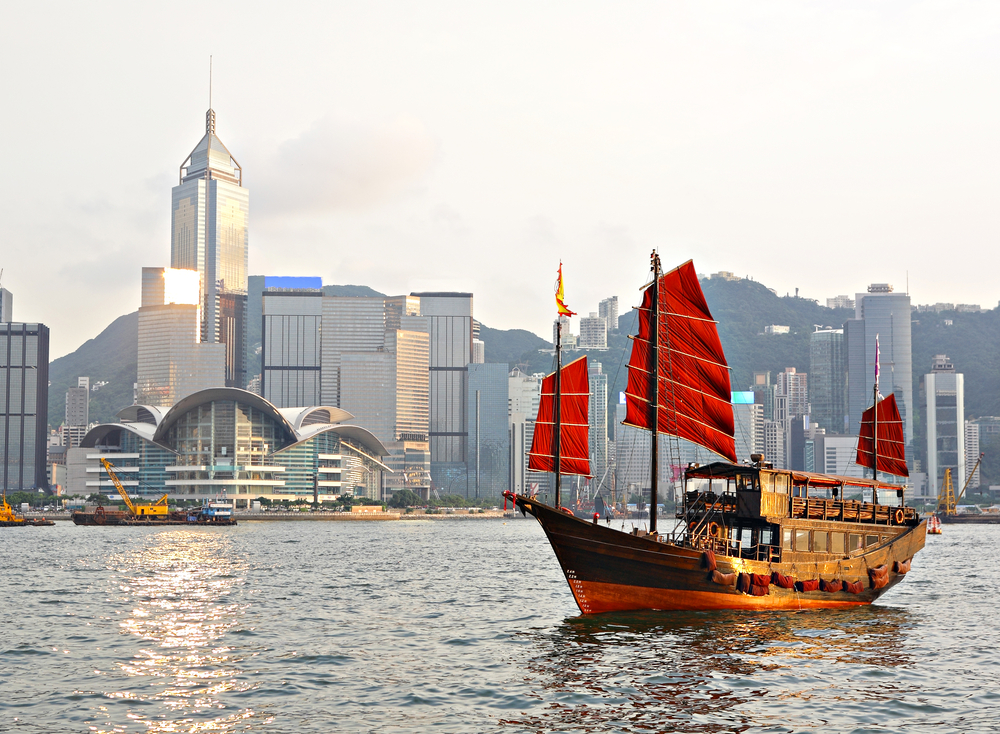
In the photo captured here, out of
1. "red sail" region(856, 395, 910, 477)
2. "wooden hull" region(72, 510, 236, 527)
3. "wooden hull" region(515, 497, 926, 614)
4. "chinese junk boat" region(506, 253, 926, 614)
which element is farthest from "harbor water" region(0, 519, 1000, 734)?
"wooden hull" region(72, 510, 236, 527)

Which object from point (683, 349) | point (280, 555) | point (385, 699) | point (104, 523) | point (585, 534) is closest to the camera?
point (385, 699)

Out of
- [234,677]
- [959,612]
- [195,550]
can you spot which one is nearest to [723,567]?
[959,612]

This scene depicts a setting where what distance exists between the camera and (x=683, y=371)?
48.2 metres

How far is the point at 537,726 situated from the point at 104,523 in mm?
157876

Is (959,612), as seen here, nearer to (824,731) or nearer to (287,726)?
(824,731)

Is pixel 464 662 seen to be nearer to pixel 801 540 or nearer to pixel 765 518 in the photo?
pixel 765 518

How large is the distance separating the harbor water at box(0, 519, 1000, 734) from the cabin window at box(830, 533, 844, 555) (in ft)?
8.89

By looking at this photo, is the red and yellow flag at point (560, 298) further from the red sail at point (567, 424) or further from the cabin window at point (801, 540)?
the cabin window at point (801, 540)

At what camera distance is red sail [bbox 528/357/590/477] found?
153 feet

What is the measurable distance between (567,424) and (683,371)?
6.10 meters

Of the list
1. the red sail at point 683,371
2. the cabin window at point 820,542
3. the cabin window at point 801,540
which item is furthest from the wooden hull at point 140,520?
the cabin window at point 801,540

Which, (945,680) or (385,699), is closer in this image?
(385,699)

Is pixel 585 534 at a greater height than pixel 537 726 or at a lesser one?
greater

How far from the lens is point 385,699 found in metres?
27.4
